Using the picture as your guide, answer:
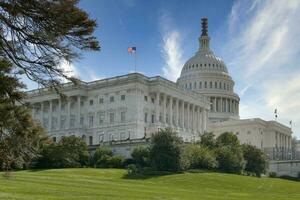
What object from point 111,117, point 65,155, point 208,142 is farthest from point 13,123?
point 111,117

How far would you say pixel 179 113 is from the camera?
455 feet

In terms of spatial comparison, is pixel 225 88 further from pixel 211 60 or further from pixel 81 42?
pixel 81 42

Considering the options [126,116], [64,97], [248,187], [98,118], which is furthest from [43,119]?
[64,97]

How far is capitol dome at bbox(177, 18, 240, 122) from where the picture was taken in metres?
188

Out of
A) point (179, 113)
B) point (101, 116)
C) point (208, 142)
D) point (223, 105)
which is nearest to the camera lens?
point (208, 142)

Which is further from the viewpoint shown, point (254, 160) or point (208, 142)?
point (254, 160)

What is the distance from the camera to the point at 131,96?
12406 cm

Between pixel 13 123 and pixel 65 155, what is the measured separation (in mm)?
59008

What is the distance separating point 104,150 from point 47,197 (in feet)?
201

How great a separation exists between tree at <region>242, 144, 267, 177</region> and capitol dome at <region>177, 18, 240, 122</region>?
86171mm

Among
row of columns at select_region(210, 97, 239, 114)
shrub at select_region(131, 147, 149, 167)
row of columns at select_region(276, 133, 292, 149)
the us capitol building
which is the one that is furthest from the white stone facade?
row of columns at select_region(210, 97, 239, 114)

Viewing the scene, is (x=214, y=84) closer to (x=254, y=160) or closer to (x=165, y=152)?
(x=254, y=160)

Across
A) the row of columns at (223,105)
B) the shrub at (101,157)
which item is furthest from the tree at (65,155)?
the row of columns at (223,105)

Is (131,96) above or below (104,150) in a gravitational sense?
above
